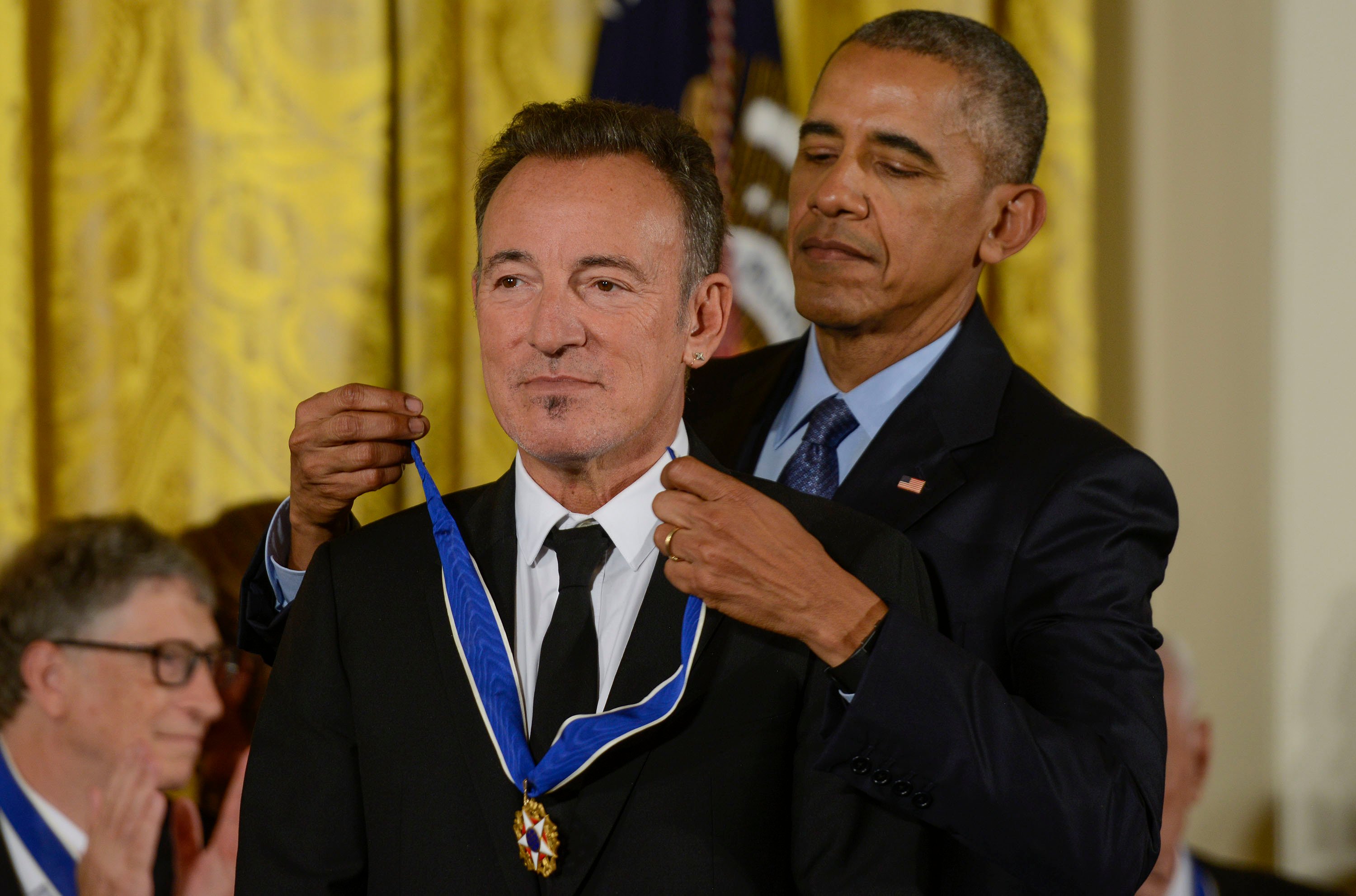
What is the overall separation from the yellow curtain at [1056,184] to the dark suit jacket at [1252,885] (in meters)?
0.93

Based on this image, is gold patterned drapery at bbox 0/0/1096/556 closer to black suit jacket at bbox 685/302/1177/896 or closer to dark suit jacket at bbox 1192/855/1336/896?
black suit jacket at bbox 685/302/1177/896

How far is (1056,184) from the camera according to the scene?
113 inches

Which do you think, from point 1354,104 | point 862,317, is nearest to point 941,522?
point 862,317

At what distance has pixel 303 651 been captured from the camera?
132 centimetres

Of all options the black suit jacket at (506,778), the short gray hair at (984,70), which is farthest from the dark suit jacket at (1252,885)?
the black suit jacket at (506,778)

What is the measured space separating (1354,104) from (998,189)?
1481mm

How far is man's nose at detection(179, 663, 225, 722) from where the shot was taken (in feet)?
7.86

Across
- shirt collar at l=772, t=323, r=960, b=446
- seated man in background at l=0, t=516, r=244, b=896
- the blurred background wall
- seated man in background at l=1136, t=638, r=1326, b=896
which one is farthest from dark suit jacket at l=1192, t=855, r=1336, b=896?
seated man in background at l=0, t=516, r=244, b=896

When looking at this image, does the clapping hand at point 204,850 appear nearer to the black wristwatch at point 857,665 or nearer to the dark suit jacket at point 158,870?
the dark suit jacket at point 158,870

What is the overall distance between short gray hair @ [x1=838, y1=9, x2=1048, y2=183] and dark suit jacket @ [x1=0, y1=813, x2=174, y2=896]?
1.69 metres

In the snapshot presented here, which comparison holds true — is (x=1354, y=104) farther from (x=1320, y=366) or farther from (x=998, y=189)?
(x=998, y=189)

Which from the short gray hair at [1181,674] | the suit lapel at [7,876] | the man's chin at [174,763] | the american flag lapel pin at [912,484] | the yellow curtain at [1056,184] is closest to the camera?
the american flag lapel pin at [912,484]

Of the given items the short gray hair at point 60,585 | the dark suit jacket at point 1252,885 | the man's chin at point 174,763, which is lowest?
the dark suit jacket at point 1252,885

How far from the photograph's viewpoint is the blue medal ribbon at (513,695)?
1.19m
